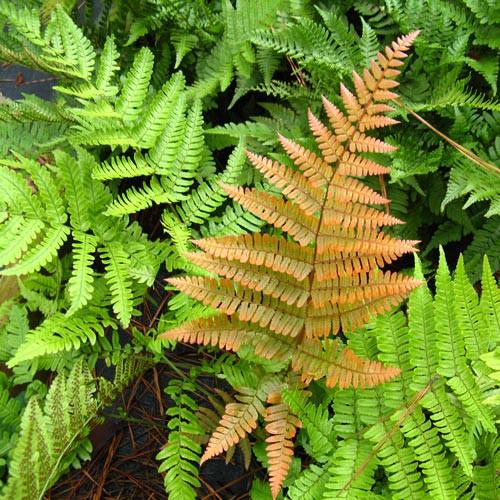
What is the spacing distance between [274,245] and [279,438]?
0.60 metres

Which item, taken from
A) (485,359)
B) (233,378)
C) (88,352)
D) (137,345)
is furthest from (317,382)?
(88,352)

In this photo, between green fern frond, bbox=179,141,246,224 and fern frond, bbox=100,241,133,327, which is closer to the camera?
fern frond, bbox=100,241,133,327

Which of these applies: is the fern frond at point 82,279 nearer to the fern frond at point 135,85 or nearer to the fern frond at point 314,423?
the fern frond at point 135,85

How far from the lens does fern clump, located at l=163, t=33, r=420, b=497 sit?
1.63 metres

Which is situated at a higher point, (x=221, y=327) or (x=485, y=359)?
(x=485, y=359)

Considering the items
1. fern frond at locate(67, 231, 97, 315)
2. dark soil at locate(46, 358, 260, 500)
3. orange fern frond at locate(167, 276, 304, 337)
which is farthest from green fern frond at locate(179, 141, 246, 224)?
dark soil at locate(46, 358, 260, 500)

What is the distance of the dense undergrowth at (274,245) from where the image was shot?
66.5 inches

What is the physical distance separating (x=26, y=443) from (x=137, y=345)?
2.41 feet

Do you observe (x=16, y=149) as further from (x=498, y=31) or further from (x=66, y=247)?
(x=498, y=31)

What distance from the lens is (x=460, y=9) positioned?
236 centimetres

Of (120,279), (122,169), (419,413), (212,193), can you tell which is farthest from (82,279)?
(419,413)

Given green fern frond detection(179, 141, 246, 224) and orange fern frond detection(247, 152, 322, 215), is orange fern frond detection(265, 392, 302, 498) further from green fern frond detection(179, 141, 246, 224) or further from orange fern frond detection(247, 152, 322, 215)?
green fern frond detection(179, 141, 246, 224)

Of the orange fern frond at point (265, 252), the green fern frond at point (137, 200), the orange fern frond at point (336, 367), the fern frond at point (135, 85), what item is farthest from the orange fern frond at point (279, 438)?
the fern frond at point (135, 85)

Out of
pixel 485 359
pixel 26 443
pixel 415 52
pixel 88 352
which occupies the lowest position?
pixel 88 352
